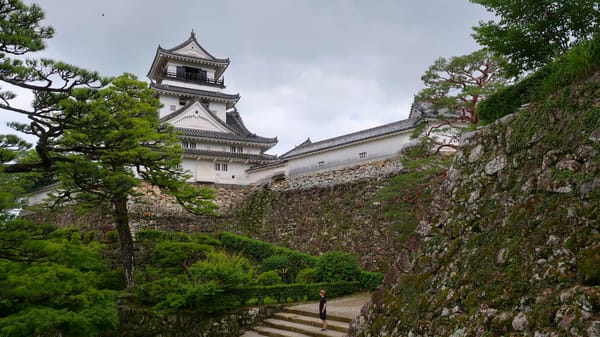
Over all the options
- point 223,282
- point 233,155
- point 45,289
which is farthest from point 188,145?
point 45,289

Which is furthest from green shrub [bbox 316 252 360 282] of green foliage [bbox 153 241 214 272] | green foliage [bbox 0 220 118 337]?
green foliage [bbox 0 220 118 337]

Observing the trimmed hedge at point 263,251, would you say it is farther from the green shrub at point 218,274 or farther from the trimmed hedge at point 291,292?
the green shrub at point 218,274

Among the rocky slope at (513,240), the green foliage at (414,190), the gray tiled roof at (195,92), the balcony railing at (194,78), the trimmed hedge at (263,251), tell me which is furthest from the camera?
the balcony railing at (194,78)

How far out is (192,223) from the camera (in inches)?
784

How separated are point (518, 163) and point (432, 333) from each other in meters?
2.14

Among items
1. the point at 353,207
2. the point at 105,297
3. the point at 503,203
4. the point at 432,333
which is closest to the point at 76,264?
the point at 105,297

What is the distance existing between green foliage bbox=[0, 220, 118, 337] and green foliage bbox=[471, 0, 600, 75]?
749 centimetres

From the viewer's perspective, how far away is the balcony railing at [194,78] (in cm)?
2403

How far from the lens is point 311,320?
10.6 m

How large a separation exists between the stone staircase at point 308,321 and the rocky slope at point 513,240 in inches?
136

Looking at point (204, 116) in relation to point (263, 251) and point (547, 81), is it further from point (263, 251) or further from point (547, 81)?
point (547, 81)

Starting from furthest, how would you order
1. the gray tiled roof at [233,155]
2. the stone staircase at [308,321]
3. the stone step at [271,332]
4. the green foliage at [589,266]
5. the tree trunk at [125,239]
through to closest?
the gray tiled roof at [233,155], the tree trunk at [125,239], the stone step at [271,332], the stone staircase at [308,321], the green foliage at [589,266]

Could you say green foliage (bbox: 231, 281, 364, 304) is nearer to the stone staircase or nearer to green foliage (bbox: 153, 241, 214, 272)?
the stone staircase

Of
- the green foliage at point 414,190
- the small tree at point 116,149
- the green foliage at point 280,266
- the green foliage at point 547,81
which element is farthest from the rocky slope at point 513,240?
the green foliage at point 280,266
